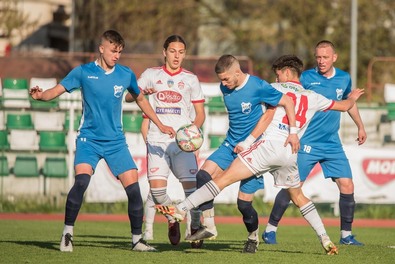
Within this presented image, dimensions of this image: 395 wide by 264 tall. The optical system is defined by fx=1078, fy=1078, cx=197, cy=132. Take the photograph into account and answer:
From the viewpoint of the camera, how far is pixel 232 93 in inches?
454

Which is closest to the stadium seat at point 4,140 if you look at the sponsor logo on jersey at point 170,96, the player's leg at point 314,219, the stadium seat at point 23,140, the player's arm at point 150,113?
the stadium seat at point 23,140

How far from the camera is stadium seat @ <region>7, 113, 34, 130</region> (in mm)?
20406

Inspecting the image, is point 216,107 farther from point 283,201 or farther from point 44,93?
point 44,93

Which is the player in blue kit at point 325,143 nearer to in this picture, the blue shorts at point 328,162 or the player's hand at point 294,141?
the blue shorts at point 328,162

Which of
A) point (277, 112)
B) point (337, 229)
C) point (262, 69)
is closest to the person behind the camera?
point (277, 112)

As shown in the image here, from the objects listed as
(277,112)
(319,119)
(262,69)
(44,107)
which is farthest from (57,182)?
(262,69)

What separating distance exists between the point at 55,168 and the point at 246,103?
924 cm

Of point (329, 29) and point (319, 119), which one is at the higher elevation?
point (329, 29)

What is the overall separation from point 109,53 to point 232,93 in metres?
1.38

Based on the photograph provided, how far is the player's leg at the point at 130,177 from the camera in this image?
37.4 feet

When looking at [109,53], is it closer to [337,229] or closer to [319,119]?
[319,119]

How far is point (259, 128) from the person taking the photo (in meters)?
11.1

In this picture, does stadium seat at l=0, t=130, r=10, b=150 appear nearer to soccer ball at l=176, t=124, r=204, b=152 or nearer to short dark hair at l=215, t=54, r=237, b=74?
soccer ball at l=176, t=124, r=204, b=152

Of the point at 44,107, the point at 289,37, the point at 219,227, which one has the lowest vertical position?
the point at 219,227
